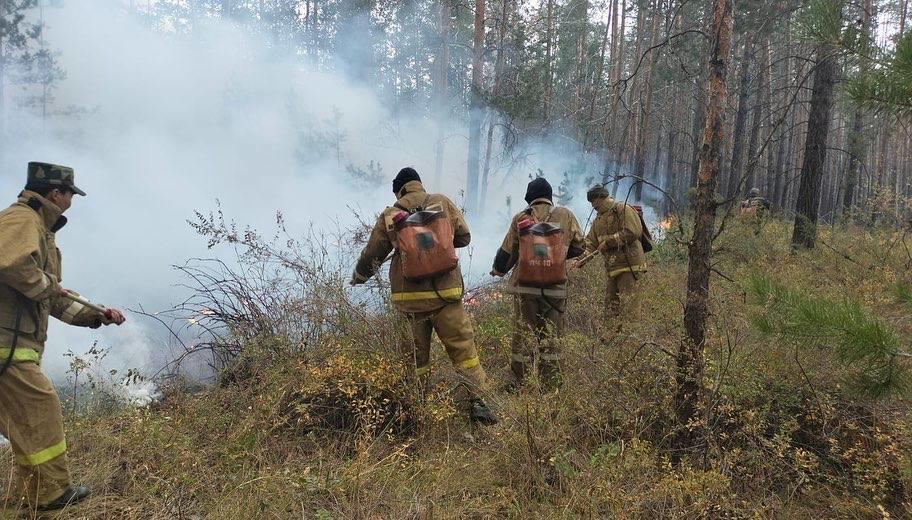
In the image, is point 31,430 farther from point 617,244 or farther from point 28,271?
point 617,244

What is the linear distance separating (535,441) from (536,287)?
5.87 ft

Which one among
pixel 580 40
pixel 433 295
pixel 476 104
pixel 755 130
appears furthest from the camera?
pixel 580 40

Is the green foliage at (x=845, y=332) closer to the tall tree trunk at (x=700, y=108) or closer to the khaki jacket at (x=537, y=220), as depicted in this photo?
the tall tree trunk at (x=700, y=108)

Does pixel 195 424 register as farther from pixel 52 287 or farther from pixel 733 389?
pixel 733 389

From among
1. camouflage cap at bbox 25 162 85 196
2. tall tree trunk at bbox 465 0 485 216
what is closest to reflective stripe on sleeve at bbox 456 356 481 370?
camouflage cap at bbox 25 162 85 196

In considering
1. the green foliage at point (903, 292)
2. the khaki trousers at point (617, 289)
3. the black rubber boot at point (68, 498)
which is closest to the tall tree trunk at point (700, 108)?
the green foliage at point (903, 292)

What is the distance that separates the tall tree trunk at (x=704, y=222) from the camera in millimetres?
2635

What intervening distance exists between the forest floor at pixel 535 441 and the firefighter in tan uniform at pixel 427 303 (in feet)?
0.67

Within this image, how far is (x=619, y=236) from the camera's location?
5.32m

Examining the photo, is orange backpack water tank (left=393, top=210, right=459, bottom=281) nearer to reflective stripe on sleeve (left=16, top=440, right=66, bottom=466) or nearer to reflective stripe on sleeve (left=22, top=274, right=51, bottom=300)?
reflective stripe on sleeve (left=22, top=274, right=51, bottom=300)

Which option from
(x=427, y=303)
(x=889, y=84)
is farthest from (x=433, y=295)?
(x=889, y=84)

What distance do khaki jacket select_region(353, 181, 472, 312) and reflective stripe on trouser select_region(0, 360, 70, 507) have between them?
195 centimetres

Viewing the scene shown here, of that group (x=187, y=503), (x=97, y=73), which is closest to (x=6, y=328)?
(x=187, y=503)

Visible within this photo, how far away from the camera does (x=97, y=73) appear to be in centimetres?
1459
